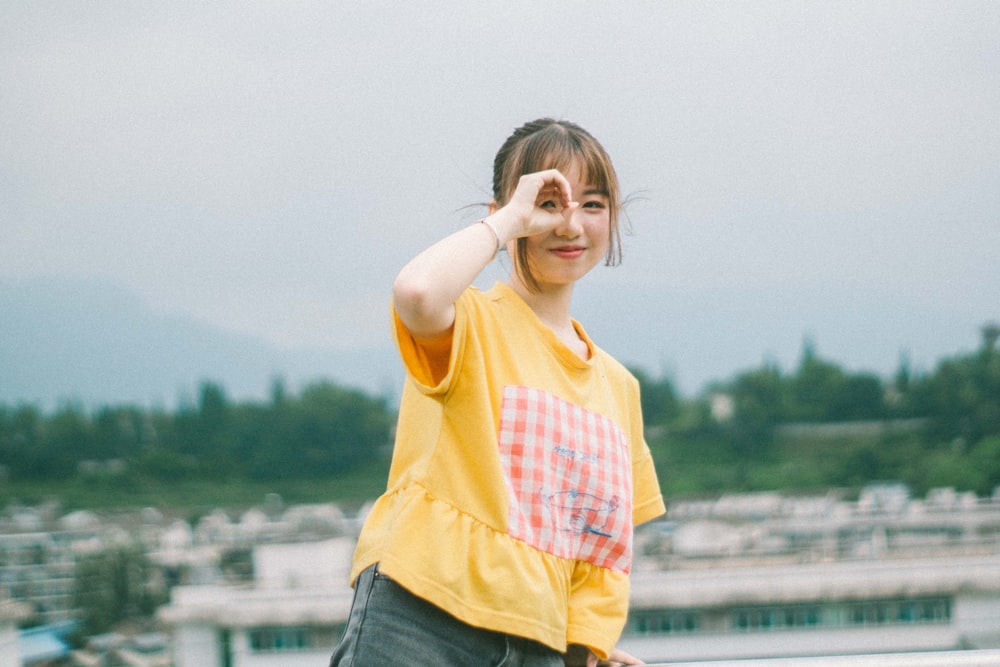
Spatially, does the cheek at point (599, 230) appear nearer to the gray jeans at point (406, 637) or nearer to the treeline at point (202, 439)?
the gray jeans at point (406, 637)

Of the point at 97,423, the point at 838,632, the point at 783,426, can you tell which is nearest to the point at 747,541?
the point at 783,426

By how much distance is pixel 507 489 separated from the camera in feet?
2.17

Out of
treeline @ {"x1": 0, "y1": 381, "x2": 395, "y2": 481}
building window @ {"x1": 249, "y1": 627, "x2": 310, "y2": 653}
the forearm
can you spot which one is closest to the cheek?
the forearm

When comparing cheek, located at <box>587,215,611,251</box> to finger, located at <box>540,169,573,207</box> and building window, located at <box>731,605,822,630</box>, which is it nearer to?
finger, located at <box>540,169,573,207</box>

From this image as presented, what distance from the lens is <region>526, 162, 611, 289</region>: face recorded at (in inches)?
28.9

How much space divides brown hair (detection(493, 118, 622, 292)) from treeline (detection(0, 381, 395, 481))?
417cm

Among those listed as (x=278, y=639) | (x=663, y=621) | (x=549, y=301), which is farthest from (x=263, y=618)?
(x=549, y=301)

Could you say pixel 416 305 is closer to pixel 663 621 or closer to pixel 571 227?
pixel 571 227

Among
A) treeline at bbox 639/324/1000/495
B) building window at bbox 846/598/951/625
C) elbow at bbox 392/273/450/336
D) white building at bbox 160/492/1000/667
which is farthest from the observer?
treeline at bbox 639/324/1000/495

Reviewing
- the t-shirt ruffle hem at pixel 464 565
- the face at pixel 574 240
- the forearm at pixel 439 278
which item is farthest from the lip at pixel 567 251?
the t-shirt ruffle hem at pixel 464 565

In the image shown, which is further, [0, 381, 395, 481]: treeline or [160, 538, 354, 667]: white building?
[0, 381, 395, 481]: treeline

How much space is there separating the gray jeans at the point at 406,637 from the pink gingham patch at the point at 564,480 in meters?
0.08

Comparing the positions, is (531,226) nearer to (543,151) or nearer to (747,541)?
(543,151)

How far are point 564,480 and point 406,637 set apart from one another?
16 cm
